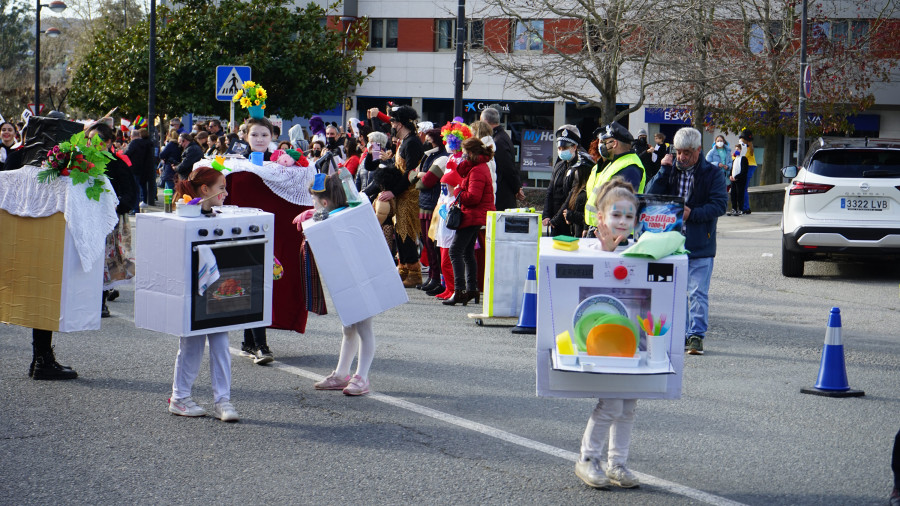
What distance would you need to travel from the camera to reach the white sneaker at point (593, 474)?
5422mm

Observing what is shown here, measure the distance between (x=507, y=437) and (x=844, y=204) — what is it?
28.9 ft

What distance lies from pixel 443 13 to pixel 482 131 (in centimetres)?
3502

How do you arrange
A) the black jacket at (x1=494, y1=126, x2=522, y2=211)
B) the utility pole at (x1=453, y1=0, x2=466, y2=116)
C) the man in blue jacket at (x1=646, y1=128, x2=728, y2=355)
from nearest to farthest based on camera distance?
the man in blue jacket at (x1=646, y1=128, x2=728, y2=355)
the black jacket at (x1=494, y1=126, x2=522, y2=211)
the utility pole at (x1=453, y1=0, x2=466, y2=116)

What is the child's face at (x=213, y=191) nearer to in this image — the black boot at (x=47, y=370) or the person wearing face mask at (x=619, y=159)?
the black boot at (x=47, y=370)

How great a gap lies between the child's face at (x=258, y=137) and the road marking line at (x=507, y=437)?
1.67 meters

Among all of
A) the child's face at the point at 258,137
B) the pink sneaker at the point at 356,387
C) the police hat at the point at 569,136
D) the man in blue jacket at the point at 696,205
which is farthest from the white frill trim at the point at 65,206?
the police hat at the point at 569,136

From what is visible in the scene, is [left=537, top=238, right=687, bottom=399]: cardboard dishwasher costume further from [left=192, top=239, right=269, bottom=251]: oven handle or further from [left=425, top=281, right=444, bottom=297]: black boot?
[left=425, top=281, right=444, bottom=297]: black boot

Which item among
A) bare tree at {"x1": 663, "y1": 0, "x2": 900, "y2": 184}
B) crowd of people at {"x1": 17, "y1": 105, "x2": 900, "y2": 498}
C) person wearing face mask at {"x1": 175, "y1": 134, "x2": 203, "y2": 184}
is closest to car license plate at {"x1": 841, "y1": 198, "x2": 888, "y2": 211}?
crowd of people at {"x1": 17, "y1": 105, "x2": 900, "y2": 498}

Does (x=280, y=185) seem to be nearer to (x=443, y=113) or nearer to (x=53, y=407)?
(x=53, y=407)

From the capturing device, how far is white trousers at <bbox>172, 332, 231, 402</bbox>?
6.79 m

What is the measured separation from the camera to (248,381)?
7.82 metres

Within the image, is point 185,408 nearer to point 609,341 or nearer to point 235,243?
point 235,243

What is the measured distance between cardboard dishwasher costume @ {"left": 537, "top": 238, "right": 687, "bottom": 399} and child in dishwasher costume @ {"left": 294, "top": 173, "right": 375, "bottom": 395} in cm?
218

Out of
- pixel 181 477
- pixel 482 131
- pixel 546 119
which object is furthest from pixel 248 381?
pixel 546 119
